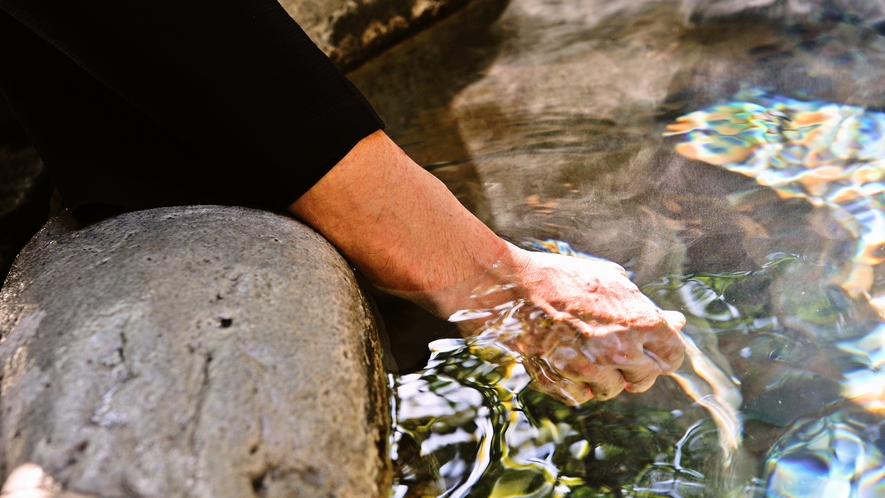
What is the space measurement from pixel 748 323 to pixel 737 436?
0.26 meters

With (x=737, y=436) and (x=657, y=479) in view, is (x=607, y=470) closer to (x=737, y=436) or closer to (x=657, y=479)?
(x=657, y=479)

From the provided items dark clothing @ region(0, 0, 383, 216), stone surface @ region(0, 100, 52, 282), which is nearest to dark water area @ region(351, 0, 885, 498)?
dark clothing @ region(0, 0, 383, 216)

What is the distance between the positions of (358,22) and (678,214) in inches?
55.5

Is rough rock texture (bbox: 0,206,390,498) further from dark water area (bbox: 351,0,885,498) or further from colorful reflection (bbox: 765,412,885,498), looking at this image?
colorful reflection (bbox: 765,412,885,498)

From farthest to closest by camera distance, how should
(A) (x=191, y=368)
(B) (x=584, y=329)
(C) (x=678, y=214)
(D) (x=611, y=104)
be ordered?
1. (D) (x=611, y=104)
2. (C) (x=678, y=214)
3. (B) (x=584, y=329)
4. (A) (x=191, y=368)

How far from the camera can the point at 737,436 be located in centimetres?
109

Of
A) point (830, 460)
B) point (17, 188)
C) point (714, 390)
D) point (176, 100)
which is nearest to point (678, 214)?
point (714, 390)

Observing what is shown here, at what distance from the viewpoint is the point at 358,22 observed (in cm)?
236

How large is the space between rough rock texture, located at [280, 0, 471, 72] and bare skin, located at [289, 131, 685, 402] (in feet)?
4.11

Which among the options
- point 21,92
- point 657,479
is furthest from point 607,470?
point 21,92

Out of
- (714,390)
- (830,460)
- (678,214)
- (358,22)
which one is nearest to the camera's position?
(830,460)

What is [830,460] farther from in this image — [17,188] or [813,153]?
[17,188]

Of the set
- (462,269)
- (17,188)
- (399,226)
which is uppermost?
(17,188)

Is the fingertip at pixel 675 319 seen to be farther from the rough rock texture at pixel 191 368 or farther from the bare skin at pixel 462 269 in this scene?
the rough rock texture at pixel 191 368
